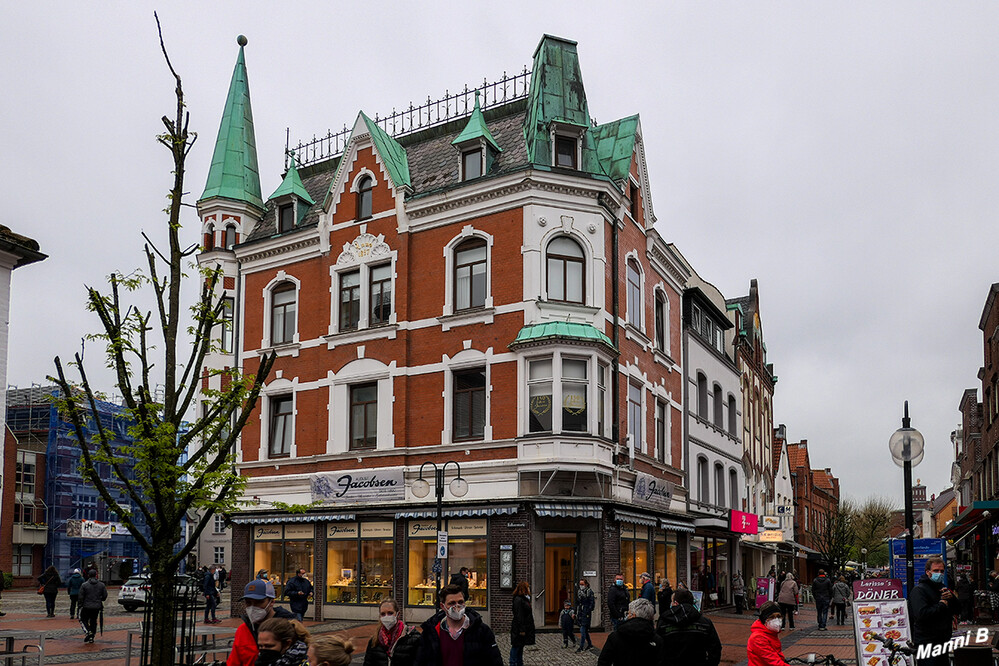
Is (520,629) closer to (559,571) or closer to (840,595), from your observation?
(559,571)

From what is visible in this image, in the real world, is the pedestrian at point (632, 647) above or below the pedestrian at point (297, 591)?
above

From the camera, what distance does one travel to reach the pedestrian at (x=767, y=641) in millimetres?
9773

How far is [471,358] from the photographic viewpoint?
28.1 metres

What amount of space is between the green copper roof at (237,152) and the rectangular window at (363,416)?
29.9 ft

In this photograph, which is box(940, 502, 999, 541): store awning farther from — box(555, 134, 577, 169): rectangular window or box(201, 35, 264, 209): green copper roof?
box(201, 35, 264, 209): green copper roof

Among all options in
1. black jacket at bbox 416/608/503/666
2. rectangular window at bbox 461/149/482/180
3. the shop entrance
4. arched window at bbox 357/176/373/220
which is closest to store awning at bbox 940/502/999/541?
the shop entrance

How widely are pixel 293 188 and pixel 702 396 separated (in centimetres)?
1743

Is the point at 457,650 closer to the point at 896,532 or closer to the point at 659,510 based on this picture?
the point at 659,510

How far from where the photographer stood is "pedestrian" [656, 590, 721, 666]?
973 centimetres

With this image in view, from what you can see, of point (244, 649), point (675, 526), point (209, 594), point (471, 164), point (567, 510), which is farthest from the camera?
point (675, 526)

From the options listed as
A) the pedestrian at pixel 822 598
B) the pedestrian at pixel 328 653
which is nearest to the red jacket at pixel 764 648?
the pedestrian at pixel 328 653

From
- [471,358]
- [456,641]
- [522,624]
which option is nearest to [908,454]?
[522,624]

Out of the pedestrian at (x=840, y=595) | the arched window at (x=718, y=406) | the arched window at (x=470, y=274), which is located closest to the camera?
the arched window at (x=470, y=274)

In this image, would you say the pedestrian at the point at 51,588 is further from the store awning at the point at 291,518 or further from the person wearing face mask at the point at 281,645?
the person wearing face mask at the point at 281,645
